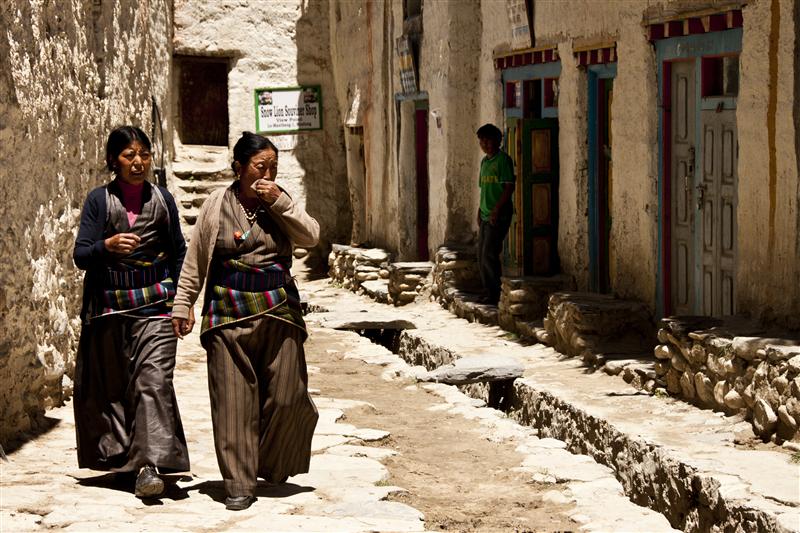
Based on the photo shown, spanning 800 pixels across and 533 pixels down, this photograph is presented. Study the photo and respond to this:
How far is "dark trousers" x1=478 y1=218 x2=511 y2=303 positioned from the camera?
40.0 feet

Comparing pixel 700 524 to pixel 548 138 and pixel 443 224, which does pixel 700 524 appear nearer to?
pixel 548 138

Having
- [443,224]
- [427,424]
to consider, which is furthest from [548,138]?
[427,424]

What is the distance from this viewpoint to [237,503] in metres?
5.61

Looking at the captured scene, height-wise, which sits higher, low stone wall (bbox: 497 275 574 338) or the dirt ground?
low stone wall (bbox: 497 275 574 338)

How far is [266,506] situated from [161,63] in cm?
1078

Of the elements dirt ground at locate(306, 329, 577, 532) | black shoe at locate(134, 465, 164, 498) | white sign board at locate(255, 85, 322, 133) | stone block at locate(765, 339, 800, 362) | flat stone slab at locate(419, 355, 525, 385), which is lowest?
dirt ground at locate(306, 329, 577, 532)

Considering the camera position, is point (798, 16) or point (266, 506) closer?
point (266, 506)

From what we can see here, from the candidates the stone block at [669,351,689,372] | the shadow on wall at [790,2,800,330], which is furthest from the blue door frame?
the shadow on wall at [790,2,800,330]

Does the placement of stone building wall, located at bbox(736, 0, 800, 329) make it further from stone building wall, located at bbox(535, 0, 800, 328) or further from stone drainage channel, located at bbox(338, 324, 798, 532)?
stone drainage channel, located at bbox(338, 324, 798, 532)

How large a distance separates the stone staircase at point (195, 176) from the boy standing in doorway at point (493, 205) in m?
6.23

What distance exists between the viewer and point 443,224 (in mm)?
14305

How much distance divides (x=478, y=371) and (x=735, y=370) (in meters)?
2.49

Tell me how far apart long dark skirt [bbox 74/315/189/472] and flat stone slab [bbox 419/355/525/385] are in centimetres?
358

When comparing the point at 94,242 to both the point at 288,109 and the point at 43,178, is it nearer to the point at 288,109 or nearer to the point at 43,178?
the point at 43,178
